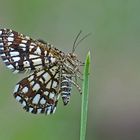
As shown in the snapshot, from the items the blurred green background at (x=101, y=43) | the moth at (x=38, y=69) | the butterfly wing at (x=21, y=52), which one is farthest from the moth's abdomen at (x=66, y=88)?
the blurred green background at (x=101, y=43)

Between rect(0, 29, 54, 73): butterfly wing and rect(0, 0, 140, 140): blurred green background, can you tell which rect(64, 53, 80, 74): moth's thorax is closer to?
rect(0, 29, 54, 73): butterfly wing

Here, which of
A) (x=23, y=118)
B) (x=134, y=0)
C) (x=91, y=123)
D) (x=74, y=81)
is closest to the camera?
(x=74, y=81)

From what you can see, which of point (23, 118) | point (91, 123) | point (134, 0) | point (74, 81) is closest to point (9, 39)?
point (74, 81)

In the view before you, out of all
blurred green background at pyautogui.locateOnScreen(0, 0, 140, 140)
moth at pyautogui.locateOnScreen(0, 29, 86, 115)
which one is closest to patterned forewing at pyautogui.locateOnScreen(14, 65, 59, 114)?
moth at pyautogui.locateOnScreen(0, 29, 86, 115)

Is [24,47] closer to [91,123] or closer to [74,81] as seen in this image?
[74,81]

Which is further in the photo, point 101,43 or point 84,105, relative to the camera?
point 101,43

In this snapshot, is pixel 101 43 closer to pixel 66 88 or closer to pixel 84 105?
pixel 66 88

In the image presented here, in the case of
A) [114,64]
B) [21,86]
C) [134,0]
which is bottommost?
[21,86]

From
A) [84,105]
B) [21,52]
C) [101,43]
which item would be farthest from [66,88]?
[101,43]

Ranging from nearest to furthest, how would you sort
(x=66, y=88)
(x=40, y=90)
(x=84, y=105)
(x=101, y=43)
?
(x=84, y=105) → (x=66, y=88) → (x=40, y=90) → (x=101, y=43)
